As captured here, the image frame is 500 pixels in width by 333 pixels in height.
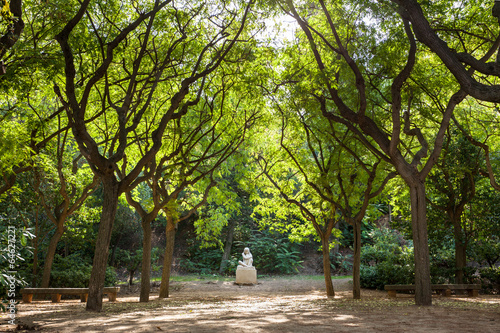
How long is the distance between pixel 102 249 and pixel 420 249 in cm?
737

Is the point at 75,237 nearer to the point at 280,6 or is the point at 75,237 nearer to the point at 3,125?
the point at 3,125

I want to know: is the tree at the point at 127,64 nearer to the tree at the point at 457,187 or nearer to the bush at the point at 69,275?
the bush at the point at 69,275

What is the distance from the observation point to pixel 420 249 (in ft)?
29.6

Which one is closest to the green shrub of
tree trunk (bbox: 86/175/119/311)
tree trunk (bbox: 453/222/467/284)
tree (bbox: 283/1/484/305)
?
tree trunk (bbox: 453/222/467/284)

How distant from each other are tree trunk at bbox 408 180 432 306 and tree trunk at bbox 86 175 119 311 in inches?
283

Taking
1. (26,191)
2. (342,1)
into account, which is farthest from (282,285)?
(342,1)

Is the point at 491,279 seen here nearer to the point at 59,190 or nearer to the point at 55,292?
the point at 55,292

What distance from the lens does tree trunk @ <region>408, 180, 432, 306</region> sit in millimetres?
8883

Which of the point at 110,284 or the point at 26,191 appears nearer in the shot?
the point at 26,191

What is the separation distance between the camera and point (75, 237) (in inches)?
699

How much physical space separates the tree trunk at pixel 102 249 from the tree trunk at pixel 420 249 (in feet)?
23.6

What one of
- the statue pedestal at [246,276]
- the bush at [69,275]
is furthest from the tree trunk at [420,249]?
the bush at [69,275]

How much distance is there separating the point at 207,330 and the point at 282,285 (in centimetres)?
1588

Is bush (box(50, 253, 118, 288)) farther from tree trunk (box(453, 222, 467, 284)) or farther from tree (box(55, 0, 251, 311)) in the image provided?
tree trunk (box(453, 222, 467, 284))
